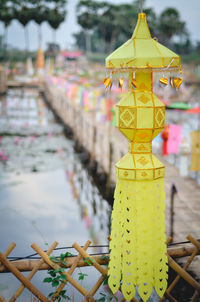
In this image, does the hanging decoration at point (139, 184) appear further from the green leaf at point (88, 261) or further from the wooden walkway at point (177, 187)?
the wooden walkway at point (177, 187)

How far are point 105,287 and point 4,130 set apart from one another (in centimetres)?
1702

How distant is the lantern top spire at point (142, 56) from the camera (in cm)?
309

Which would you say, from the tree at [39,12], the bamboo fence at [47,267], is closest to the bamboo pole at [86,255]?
the bamboo fence at [47,267]

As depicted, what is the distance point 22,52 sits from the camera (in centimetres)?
8169

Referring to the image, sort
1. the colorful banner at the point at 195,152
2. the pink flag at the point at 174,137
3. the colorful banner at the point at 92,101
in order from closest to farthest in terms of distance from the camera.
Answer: the colorful banner at the point at 195,152
the pink flag at the point at 174,137
the colorful banner at the point at 92,101

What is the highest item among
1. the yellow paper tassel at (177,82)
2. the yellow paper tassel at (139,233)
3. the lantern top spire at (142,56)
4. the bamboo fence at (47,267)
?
the lantern top spire at (142,56)

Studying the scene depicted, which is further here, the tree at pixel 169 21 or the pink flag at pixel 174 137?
the tree at pixel 169 21

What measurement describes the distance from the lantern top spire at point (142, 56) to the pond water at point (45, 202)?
3.24 meters

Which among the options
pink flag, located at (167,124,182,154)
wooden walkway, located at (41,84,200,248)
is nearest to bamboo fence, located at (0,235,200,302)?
wooden walkway, located at (41,84,200,248)

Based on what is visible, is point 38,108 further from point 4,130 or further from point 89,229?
point 89,229

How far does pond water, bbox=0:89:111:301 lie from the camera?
8.13 meters

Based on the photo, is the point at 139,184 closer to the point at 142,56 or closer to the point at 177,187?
the point at 142,56

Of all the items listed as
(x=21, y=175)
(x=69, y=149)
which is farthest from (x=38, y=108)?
(x=21, y=175)

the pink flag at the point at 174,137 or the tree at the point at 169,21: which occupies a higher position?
the tree at the point at 169,21
